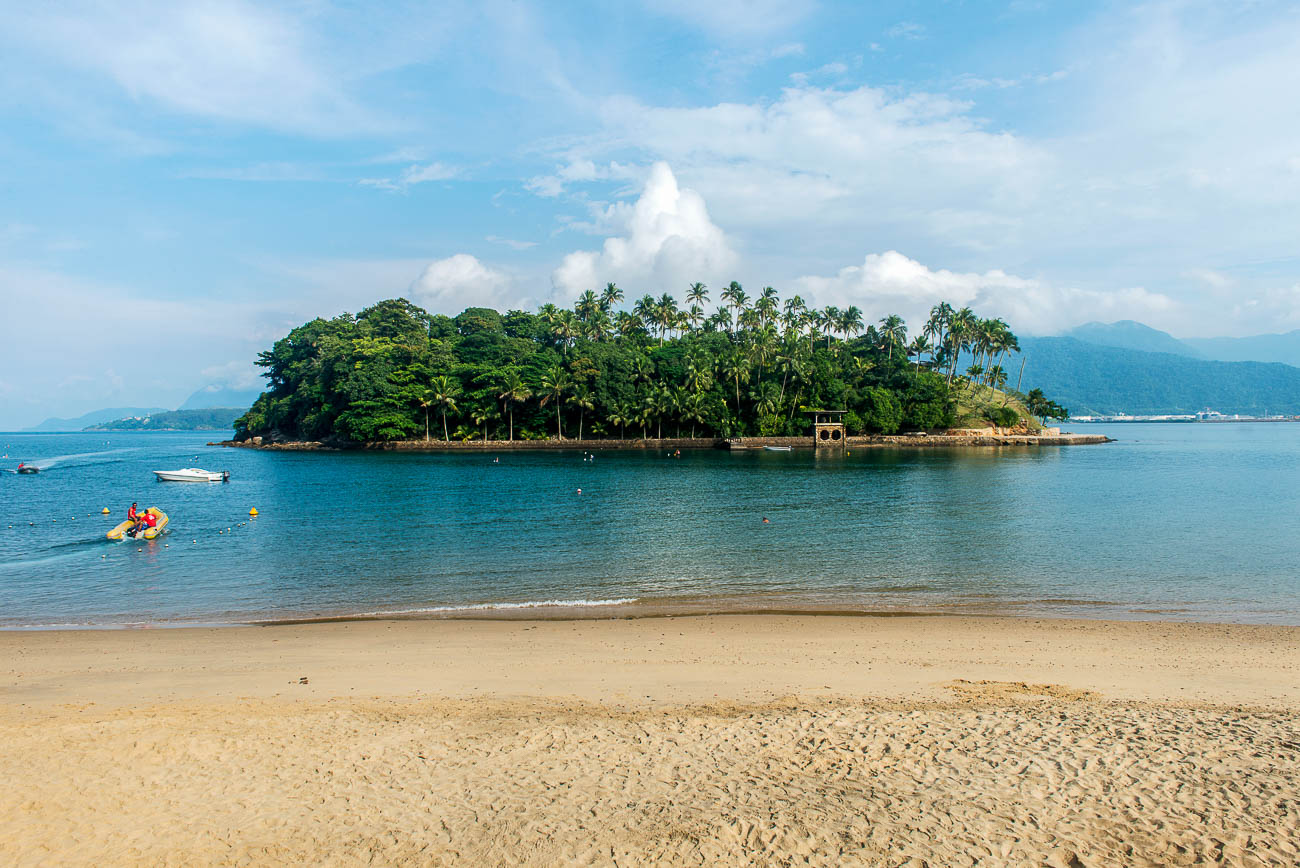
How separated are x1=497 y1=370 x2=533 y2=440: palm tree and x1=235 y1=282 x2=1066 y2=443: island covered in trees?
0.23 metres

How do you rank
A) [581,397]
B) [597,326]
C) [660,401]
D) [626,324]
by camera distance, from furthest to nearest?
[626,324] → [597,326] → [581,397] → [660,401]

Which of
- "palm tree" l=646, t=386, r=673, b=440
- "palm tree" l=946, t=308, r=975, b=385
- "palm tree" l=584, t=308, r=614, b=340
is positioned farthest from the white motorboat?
"palm tree" l=946, t=308, r=975, b=385

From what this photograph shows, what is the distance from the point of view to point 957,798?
729 cm

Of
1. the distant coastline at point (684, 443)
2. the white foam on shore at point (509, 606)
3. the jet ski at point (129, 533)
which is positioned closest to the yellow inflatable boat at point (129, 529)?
the jet ski at point (129, 533)

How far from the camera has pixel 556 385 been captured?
317ft

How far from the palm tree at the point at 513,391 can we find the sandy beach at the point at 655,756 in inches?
3287

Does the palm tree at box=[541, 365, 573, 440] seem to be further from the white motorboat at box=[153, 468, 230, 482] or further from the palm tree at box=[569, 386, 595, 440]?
the white motorboat at box=[153, 468, 230, 482]

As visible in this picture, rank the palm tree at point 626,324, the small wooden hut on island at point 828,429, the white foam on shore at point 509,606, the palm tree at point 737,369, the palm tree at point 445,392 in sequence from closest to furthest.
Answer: the white foam on shore at point 509,606
the small wooden hut on island at point 828,429
the palm tree at point 445,392
the palm tree at point 737,369
the palm tree at point 626,324

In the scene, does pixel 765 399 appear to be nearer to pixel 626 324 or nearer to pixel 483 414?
pixel 626 324

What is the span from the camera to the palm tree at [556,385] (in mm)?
96938

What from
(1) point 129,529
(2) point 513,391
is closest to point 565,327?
(2) point 513,391

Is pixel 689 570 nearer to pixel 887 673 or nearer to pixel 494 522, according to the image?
pixel 887 673

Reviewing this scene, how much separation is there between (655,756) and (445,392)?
314 feet

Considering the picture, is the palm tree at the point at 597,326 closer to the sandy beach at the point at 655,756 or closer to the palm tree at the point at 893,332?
the palm tree at the point at 893,332
